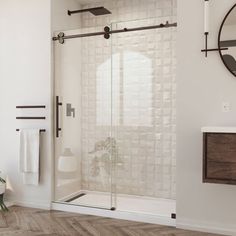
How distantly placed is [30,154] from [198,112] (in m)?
2.00

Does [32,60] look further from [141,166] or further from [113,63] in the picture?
[141,166]

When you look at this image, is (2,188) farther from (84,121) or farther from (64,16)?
(64,16)

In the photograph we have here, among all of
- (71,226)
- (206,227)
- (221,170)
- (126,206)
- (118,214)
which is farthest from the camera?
(126,206)

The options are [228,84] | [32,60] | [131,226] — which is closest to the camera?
[228,84]

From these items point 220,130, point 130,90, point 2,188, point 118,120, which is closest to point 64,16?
point 130,90

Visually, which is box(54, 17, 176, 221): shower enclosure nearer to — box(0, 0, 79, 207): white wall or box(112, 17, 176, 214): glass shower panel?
box(112, 17, 176, 214): glass shower panel

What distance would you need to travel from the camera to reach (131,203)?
3.40 metres

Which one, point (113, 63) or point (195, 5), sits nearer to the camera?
point (195, 5)

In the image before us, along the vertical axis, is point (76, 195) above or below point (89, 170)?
below

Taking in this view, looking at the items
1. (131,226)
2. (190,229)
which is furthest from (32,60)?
(190,229)

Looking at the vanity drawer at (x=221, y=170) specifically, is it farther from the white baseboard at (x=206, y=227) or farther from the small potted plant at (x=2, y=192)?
the small potted plant at (x=2, y=192)

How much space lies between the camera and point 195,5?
110 inches

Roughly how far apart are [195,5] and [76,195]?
255 centimetres

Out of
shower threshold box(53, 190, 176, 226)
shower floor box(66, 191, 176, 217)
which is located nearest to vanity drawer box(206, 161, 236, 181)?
shower threshold box(53, 190, 176, 226)
